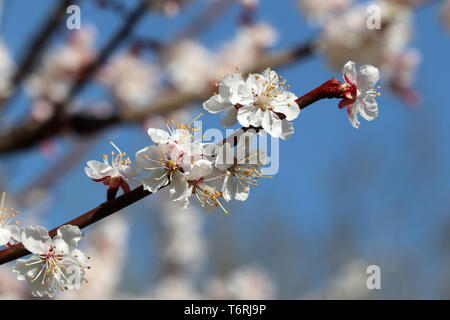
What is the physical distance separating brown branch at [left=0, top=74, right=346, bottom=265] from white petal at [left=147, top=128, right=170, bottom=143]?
10 cm

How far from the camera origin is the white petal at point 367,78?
3.73 feet

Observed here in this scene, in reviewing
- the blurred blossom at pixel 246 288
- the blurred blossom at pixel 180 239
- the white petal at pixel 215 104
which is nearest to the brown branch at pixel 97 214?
the white petal at pixel 215 104

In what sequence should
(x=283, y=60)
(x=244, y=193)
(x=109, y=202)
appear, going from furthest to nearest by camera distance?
(x=283, y=60)
(x=244, y=193)
(x=109, y=202)

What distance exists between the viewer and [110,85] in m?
4.05

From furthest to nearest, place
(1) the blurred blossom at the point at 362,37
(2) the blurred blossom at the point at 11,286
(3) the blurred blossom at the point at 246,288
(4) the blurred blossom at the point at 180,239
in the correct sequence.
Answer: (4) the blurred blossom at the point at 180,239, (3) the blurred blossom at the point at 246,288, (1) the blurred blossom at the point at 362,37, (2) the blurred blossom at the point at 11,286

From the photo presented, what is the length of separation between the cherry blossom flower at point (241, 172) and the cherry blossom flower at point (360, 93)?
220mm

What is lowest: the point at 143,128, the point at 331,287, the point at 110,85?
the point at 331,287

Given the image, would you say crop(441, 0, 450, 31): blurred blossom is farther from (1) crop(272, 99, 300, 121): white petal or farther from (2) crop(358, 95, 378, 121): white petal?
(1) crop(272, 99, 300, 121): white petal

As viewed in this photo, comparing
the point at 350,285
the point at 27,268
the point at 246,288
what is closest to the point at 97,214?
the point at 27,268

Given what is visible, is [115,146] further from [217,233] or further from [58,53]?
[217,233]

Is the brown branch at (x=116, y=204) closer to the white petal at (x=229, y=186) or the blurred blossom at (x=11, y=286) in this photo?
the white petal at (x=229, y=186)

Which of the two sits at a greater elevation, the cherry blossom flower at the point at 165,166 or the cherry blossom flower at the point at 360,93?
the cherry blossom flower at the point at 360,93
